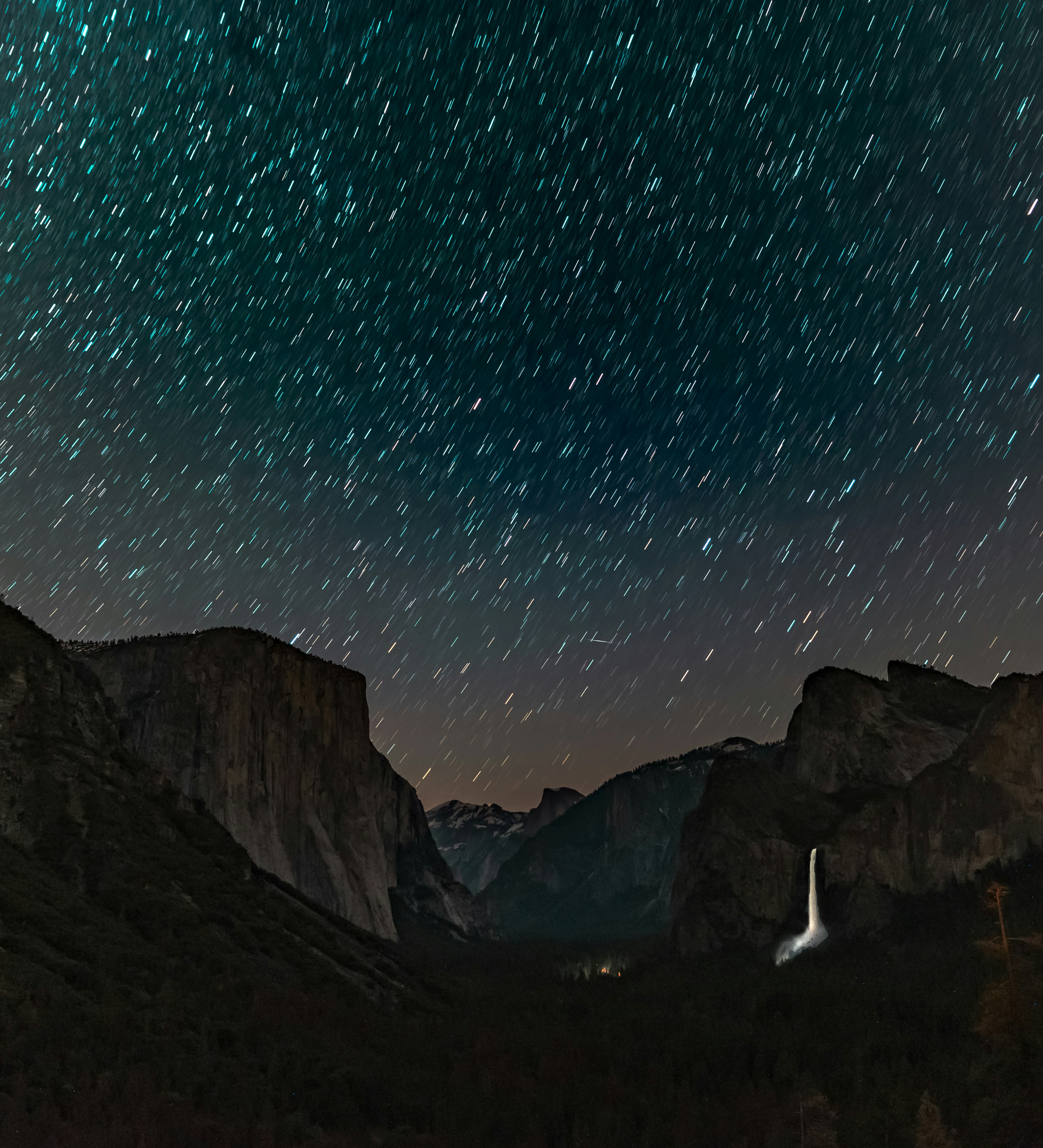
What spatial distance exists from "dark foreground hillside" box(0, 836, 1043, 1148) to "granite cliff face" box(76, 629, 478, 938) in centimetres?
3068

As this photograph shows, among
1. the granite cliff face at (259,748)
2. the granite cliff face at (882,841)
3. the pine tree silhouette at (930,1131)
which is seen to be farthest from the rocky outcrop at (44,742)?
the granite cliff face at (882,841)

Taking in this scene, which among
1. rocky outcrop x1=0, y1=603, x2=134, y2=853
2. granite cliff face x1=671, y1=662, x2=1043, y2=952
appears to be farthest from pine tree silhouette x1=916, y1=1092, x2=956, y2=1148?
granite cliff face x1=671, y1=662, x2=1043, y2=952

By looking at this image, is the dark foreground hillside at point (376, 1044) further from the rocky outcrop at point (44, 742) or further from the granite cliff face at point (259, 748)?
the granite cliff face at point (259, 748)

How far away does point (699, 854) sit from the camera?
199m

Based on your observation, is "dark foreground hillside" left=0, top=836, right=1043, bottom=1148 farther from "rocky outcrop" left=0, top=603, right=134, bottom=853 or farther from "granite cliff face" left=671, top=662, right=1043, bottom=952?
"granite cliff face" left=671, top=662, right=1043, bottom=952

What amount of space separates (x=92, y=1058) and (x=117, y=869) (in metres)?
28.5

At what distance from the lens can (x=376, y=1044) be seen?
333ft

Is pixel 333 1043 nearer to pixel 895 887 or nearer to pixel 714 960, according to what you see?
pixel 714 960

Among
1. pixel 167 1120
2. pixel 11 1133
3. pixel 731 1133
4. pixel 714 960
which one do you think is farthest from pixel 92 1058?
pixel 714 960

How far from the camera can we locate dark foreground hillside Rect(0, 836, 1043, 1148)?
7169 centimetres

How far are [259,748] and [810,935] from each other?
91.8 meters

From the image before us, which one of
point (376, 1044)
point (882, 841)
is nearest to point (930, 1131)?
point (376, 1044)

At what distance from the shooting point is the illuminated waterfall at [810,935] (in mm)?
175625

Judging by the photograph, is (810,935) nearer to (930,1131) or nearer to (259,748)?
(259,748)
